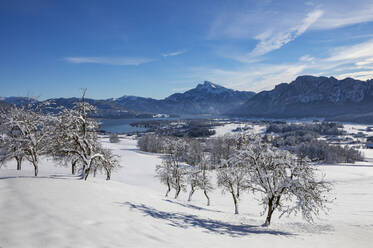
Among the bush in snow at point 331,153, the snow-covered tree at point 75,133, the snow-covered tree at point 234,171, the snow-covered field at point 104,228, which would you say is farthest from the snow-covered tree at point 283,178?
the bush in snow at point 331,153

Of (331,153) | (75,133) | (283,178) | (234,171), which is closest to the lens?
(283,178)

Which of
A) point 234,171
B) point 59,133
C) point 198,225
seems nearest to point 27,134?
point 59,133

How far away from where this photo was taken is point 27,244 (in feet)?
23.4

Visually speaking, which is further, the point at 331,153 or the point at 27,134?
the point at 331,153

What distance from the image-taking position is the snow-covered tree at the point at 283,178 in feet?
50.1

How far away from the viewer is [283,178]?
653 inches

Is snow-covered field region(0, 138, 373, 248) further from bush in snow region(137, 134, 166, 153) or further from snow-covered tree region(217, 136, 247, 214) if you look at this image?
bush in snow region(137, 134, 166, 153)

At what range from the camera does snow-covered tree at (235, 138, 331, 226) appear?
50.1 ft

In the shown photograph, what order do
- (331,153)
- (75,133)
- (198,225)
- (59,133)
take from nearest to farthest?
(198,225) → (75,133) → (59,133) → (331,153)

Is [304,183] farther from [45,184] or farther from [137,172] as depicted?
[137,172]

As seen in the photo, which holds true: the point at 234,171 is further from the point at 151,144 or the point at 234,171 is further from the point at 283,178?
the point at 151,144

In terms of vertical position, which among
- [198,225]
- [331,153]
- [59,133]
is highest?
[59,133]

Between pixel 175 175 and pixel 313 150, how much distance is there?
123250 mm

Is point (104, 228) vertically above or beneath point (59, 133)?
beneath
